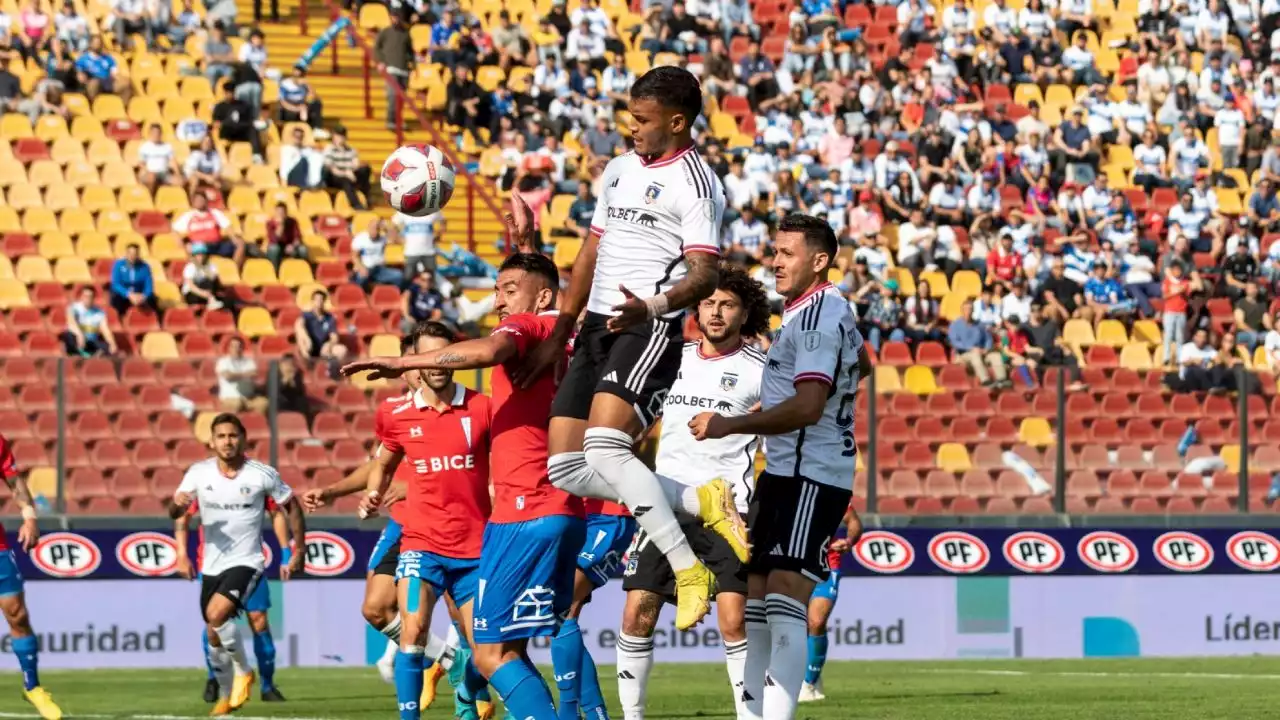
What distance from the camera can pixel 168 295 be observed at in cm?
2562

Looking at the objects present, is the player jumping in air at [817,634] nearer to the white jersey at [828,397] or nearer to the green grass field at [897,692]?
the green grass field at [897,692]

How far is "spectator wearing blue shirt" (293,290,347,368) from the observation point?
79.2 ft

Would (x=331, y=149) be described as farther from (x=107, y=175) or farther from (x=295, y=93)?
(x=107, y=175)

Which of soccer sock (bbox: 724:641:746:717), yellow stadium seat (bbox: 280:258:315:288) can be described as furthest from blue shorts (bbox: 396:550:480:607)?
yellow stadium seat (bbox: 280:258:315:288)

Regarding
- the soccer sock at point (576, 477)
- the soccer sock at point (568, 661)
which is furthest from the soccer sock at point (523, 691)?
the soccer sock at point (568, 661)

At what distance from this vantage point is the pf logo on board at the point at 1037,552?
877 inches

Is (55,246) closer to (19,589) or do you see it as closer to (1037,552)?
(19,589)

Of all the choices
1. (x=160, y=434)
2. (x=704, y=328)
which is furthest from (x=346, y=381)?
(x=704, y=328)

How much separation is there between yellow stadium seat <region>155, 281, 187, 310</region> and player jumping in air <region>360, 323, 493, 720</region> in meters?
13.2

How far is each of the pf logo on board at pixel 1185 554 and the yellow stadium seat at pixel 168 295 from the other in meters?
11.3

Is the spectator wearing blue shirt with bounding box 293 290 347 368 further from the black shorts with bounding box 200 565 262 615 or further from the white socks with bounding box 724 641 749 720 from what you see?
the white socks with bounding box 724 641 749 720

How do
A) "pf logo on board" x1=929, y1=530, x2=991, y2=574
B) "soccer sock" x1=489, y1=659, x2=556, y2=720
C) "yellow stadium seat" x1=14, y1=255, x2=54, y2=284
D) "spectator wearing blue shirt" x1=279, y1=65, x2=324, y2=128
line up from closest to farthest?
"soccer sock" x1=489, y1=659, x2=556, y2=720
"pf logo on board" x1=929, y1=530, x2=991, y2=574
"yellow stadium seat" x1=14, y1=255, x2=54, y2=284
"spectator wearing blue shirt" x1=279, y1=65, x2=324, y2=128

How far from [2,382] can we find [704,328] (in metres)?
10.4

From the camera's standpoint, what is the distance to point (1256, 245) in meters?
30.9
